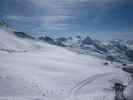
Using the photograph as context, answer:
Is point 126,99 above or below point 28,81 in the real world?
below

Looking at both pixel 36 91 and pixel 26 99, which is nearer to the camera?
pixel 26 99

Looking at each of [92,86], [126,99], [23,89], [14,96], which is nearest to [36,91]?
[23,89]

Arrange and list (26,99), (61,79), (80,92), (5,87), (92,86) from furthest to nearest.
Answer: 1. (61,79)
2. (92,86)
3. (80,92)
4. (5,87)
5. (26,99)

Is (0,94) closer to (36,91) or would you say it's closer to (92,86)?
(36,91)

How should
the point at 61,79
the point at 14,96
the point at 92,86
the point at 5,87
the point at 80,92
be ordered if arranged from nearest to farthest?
the point at 14,96 < the point at 5,87 < the point at 80,92 < the point at 92,86 < the point at 61,79

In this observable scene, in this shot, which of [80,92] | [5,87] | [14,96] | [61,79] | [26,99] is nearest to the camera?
[26,99]

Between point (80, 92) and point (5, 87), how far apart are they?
1077 centimetres

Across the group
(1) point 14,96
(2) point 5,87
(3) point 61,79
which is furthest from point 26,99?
(3) point 61,79

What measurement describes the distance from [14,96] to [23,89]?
2.39 metres

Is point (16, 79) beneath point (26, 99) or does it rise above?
above

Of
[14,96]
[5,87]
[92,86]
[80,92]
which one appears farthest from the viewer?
[92,86]

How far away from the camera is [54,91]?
786 inches

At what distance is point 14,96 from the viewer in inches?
658

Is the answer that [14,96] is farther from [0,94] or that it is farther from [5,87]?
[5,87]
